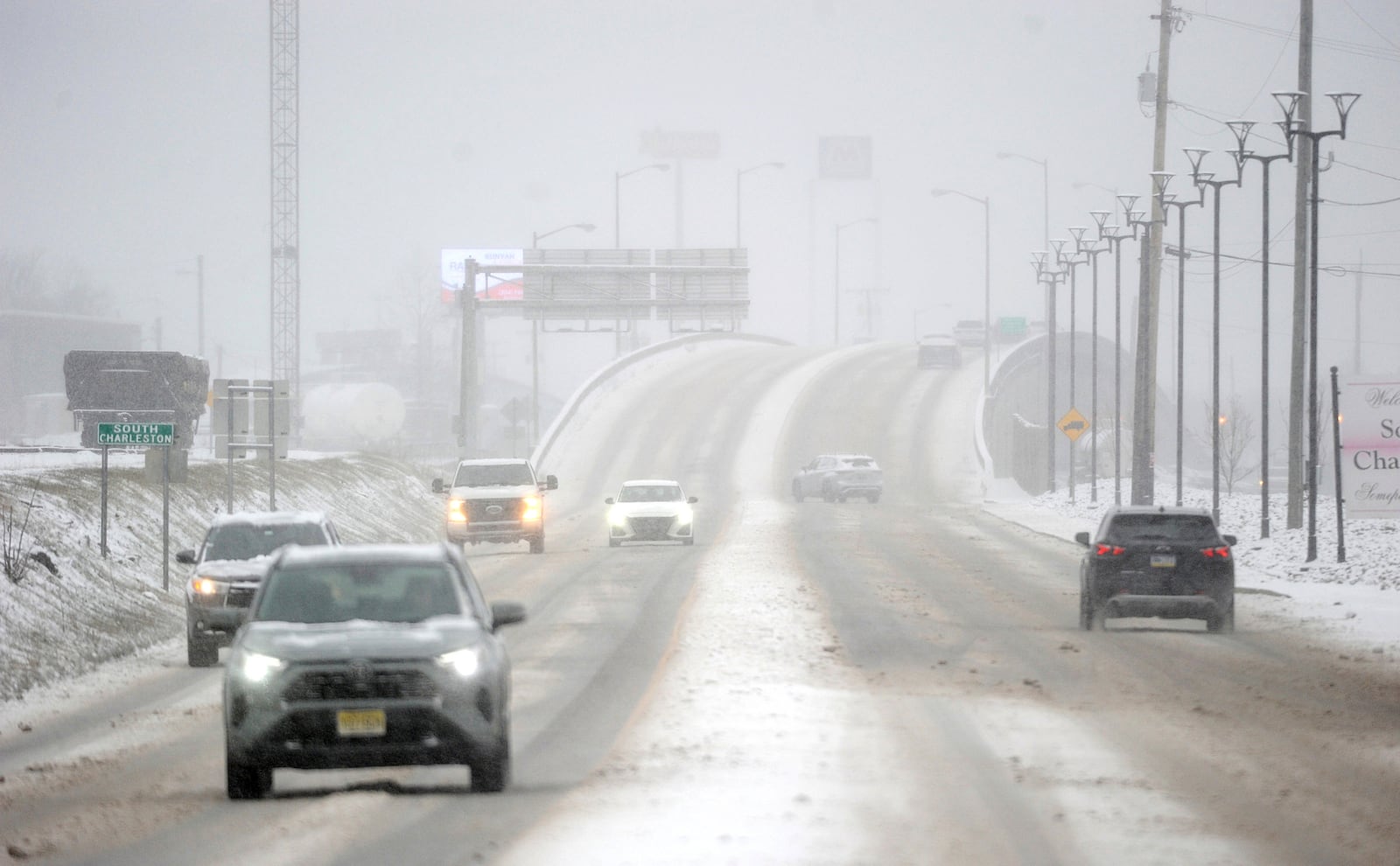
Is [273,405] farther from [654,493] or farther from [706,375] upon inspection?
[706,375]

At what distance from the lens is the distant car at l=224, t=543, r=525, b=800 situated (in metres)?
10.9

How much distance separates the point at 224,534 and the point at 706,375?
89.7m

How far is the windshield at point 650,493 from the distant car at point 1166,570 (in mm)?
20338

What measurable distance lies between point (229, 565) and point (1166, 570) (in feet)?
37.0

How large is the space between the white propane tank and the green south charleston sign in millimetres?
79960

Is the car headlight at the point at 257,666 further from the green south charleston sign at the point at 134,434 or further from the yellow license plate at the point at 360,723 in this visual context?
the green south charleston sign at the point at 134,434

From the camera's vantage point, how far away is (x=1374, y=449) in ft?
99.3

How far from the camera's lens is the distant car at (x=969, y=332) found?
135250 millimetres

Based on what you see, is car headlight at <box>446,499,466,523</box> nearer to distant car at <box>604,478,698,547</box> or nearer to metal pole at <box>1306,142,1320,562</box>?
distant car at <box>604,478,698,547</box>

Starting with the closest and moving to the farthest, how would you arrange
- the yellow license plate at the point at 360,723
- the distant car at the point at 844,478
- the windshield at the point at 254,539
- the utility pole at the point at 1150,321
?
the yellow license plate at the point at 360,723, the windshield at the point at 254,539, the utility pole at the point at 1150,321, the distant car at the point at 844,478

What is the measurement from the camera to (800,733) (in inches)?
556

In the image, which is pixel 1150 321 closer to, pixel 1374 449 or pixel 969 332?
pixel 1374 449

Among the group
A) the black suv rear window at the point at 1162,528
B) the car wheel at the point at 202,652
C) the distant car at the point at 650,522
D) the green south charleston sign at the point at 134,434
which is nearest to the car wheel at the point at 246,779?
the car wheel at the point at 202,652

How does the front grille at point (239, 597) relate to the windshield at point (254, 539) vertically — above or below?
below
